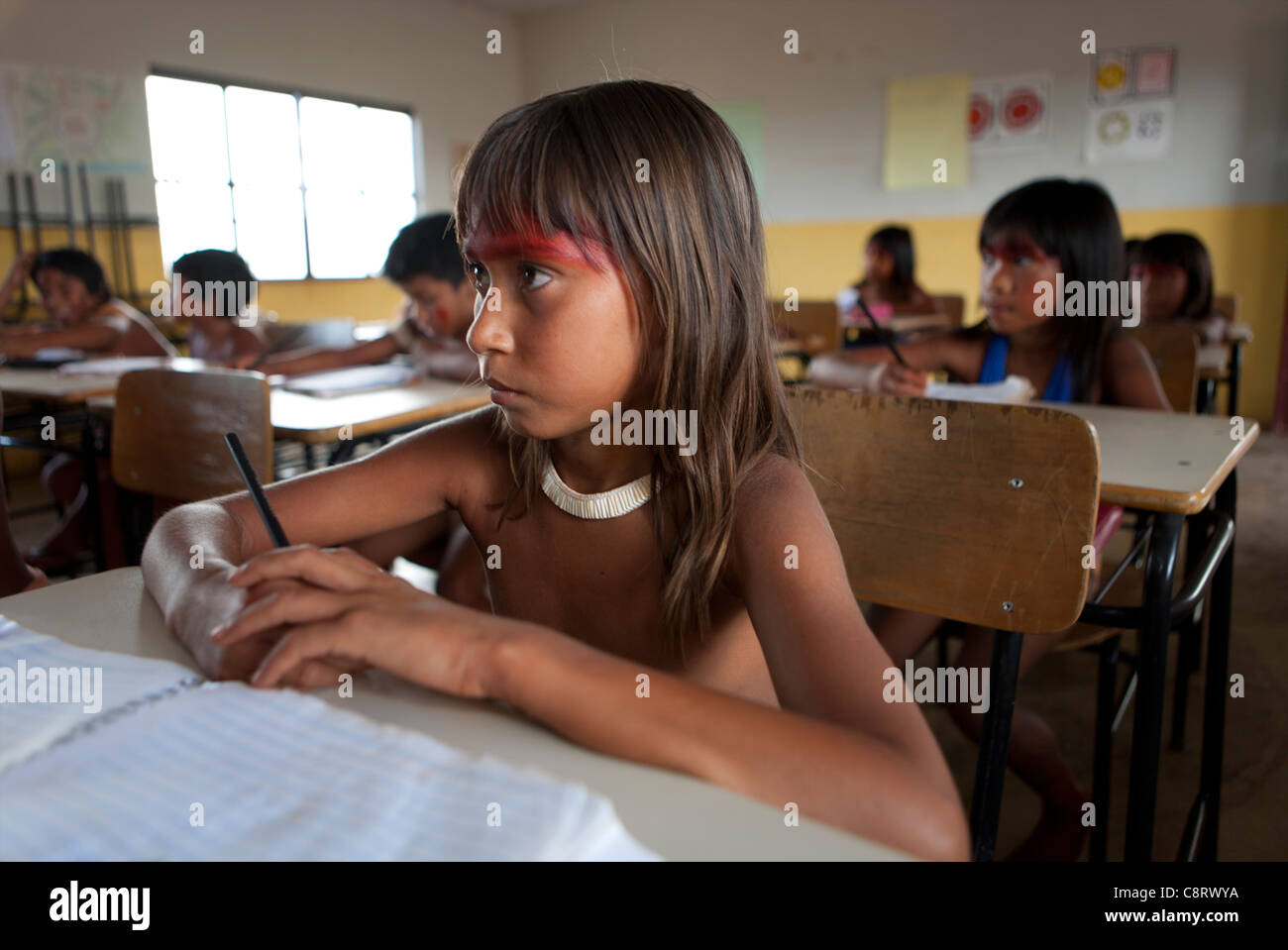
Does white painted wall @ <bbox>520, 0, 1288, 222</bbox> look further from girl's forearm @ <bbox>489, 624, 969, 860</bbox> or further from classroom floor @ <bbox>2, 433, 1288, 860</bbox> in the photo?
girl's forearm @ <bbox>489, 624, 969, 860</bbox>

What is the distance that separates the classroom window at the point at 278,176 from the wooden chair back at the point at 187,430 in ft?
11.9

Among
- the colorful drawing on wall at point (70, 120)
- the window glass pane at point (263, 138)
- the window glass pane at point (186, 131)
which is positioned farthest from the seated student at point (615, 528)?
the window glass pane at point (263, 138)

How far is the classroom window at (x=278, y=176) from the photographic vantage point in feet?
18.4

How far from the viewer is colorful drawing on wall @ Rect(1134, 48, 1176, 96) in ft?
18.8

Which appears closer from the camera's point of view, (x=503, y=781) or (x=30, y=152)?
(x=503, y=781)

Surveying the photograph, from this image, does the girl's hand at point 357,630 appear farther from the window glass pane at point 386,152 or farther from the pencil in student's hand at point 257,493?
the window glass pane at point 386,152

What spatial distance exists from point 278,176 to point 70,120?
1373mm

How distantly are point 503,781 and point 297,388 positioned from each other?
2218 mm

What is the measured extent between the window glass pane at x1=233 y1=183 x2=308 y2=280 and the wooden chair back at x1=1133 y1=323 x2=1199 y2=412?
5185 millimetres

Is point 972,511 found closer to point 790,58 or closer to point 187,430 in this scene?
point 187,430

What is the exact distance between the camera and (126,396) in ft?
6.05
